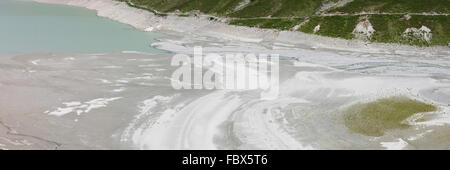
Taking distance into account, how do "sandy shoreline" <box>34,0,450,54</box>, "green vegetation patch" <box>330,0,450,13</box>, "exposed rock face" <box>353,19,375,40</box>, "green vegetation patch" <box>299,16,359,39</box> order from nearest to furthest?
"sandy shoreline" <box>34,0,450,54</box> → "exposed rock face" <box>353,19,375,40</box> → "green vegetation patch" <box>299,16,359,39</box> → "green vegetation patch" <box>330,0,450,13</box>

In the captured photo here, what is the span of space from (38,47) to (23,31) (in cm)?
2112

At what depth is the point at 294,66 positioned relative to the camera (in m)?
62.7

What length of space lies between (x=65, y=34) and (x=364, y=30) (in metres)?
60.2

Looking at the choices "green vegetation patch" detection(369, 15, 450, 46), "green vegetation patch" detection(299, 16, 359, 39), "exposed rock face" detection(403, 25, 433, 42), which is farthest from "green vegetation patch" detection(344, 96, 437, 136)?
"green vegetation patch" detection(299, 16, 359, 39)

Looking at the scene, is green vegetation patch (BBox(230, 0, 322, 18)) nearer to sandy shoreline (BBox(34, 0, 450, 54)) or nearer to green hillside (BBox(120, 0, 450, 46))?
green hillside (BBox(120, 0, 450, 46))

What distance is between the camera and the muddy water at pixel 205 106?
3500 centimetres

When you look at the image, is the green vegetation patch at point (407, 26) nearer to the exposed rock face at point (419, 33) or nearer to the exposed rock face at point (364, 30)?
the exposed rock face at point (419, 33)

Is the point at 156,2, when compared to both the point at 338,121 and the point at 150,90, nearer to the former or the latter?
the point at 150,90

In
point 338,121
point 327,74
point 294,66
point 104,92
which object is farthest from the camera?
point 294,66

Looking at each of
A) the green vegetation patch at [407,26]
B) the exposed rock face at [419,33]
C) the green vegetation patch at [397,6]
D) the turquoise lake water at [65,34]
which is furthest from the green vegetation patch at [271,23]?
the exposed rock face at [419,33]

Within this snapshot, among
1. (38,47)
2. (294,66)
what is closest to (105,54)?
(38,47)

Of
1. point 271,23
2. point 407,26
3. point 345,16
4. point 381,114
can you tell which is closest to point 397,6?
point 407,26

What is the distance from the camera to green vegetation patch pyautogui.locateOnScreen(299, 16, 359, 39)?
81875 millimetres

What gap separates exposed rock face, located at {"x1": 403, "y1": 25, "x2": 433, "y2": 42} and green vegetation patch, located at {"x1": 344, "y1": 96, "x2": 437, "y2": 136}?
35.4 m
